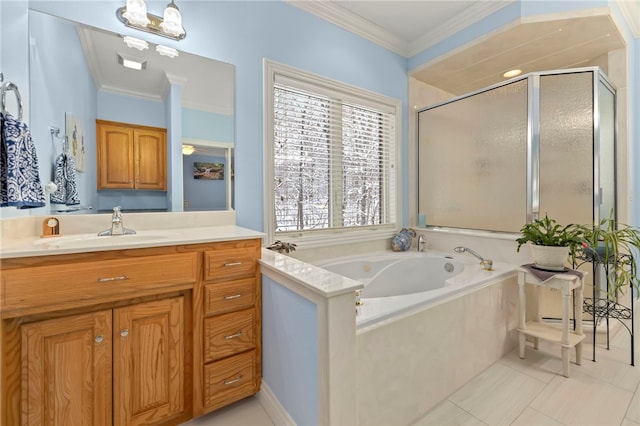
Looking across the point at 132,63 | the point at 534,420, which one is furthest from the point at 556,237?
the point at 132,63

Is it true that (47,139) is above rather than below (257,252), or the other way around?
above

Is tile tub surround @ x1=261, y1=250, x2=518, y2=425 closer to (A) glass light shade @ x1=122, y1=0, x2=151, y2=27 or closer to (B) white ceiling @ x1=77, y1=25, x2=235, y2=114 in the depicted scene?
(B) white ceiling @ x1=77, y1=25, x2=235, y2=114

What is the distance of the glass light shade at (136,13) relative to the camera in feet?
4.95

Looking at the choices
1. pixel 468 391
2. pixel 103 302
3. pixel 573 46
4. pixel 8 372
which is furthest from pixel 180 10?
pixel 573 46

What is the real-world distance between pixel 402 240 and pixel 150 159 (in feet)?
7.40

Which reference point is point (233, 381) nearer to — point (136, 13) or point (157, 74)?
point (157, 74)

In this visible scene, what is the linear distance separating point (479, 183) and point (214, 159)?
231 cm

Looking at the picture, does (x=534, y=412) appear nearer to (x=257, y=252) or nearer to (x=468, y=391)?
(x=468, y=391)

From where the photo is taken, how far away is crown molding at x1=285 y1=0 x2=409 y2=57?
2238 mm

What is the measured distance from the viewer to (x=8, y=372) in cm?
97

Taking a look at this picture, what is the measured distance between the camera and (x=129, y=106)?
62.6 inches

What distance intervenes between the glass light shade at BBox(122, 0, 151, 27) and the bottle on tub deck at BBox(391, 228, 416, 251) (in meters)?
2.55

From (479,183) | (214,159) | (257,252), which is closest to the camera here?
(257,252)

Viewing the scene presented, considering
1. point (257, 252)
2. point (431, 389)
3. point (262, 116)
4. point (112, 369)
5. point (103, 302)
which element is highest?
point (262, 116)
